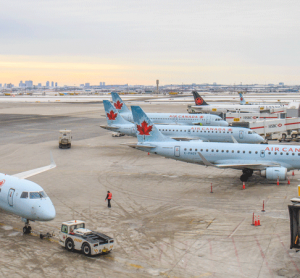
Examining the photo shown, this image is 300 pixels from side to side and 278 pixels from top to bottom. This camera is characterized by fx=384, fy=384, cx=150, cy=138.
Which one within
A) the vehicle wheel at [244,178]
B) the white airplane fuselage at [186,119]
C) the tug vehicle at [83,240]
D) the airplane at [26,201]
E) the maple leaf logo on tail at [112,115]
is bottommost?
the tug vehicle at [83,240]

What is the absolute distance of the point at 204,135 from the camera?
5825 centimetres

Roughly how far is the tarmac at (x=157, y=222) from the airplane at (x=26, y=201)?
5.64ft

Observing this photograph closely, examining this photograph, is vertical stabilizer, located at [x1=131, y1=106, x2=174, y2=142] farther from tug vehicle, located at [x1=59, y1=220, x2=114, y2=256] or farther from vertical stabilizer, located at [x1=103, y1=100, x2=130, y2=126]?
tug vehicle, located at [x1=59, y1=220, x2=114, y2=256]

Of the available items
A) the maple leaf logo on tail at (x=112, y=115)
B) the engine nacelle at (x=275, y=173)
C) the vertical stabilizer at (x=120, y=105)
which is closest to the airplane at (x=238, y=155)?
the engine nacelle at (x=275, y=173)

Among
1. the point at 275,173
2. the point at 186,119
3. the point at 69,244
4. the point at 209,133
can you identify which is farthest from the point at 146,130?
the point at 186,119

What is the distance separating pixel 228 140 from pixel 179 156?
63.8 ft

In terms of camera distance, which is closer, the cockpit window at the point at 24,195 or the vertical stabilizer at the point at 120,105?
the cockpit window at the point at 24,195

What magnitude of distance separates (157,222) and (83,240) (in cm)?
714

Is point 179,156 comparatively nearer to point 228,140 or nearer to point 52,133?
point 228,140

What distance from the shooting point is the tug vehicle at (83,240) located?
861 inches

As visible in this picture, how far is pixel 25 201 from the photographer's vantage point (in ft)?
79.6

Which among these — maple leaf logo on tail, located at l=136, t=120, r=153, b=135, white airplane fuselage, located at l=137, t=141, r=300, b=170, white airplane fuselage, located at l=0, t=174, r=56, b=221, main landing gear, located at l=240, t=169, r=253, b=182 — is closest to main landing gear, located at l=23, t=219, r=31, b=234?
white airplane fuselage, located at l=0, t=174, r=56, b=221

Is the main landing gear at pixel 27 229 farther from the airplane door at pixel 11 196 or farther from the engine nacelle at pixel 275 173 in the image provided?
the engine nacelle at pixel 275 173

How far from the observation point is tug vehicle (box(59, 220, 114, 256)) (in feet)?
71.7
